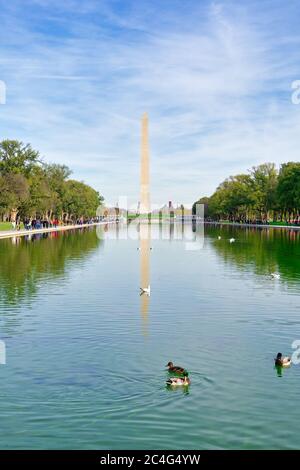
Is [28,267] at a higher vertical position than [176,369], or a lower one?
higher

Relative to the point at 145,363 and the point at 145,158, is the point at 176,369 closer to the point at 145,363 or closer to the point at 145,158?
the point at 145,363

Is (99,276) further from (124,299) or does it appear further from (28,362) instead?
(28,362)

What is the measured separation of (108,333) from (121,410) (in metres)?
8.23

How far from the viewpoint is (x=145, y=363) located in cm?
1878

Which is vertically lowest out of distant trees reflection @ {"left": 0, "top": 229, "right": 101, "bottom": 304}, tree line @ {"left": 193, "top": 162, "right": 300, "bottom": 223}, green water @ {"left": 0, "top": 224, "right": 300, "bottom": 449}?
green water @ {"left": 0, "top": 224, "right": 300, "bottom": 449}

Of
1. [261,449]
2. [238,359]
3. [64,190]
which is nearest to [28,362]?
[238,359]

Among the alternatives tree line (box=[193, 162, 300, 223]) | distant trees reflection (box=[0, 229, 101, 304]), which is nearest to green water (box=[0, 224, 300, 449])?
distant trees reflection (box=[0, 229, 101, 304])

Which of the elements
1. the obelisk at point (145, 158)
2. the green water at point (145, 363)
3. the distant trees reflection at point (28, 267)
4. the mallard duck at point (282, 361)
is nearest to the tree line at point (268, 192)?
the obelisk at point (145, 158)

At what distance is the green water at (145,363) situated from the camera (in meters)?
13.6

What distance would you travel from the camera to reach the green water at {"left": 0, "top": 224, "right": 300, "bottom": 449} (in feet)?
44.8

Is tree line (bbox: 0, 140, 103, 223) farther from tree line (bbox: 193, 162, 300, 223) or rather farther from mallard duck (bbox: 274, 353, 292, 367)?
mallard duck (bbox: 274, 353, 292, 367)

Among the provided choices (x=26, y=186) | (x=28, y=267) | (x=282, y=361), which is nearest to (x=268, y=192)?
(x=26, y=186)

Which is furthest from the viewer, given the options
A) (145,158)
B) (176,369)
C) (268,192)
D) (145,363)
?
(268,192)
